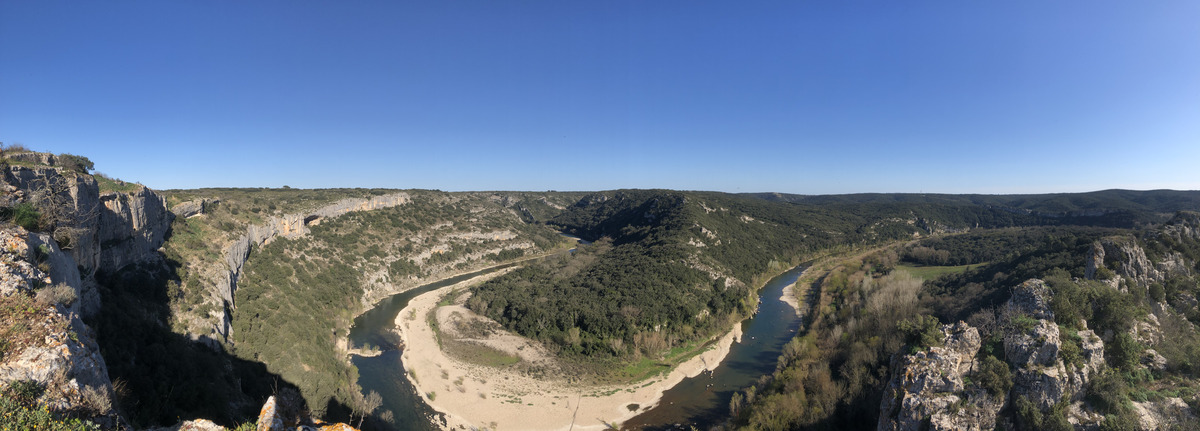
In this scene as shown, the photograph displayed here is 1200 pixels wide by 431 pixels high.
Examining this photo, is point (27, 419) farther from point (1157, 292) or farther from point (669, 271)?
point (669, 271)

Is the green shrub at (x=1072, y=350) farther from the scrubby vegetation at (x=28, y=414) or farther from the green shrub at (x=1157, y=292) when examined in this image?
the scrubby vegetation at (x=28, y=414)

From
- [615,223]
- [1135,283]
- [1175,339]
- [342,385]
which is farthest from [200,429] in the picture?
[615,223]

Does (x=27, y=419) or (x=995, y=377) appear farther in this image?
(x=995, y=377)

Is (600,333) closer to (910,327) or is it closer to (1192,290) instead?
(910,327)

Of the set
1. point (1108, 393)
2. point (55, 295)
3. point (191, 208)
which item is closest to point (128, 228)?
point (191, 208)

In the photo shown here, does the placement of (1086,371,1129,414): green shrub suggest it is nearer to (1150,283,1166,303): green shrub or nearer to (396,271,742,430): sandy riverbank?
(1150,283,1166,303): green shrub

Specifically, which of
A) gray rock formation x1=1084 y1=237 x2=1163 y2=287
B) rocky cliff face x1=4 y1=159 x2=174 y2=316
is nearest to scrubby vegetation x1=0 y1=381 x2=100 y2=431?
rocky cliff face x1=4 y1=159 x2=174 y2=316
